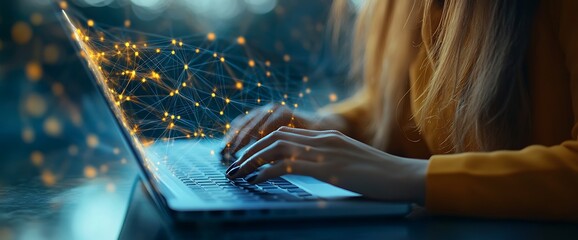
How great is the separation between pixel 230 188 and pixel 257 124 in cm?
31

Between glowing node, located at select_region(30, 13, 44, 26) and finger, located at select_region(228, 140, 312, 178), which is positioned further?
glowing node, located at select_region(30, 13, 44, 26)

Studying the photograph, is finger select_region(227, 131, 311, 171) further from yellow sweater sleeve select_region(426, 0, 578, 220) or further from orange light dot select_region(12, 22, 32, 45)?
orange light dot select_region(12, 22, 32, 45)

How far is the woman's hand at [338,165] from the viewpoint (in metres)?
0.63

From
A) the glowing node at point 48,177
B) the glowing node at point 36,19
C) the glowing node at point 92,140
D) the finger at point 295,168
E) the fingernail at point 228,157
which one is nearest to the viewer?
the finger at point 295,168

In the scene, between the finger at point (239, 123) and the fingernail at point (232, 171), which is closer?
the fingernail at point (232, 171)

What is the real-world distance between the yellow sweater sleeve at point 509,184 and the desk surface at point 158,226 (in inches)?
0.5

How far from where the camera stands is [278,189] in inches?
27.8

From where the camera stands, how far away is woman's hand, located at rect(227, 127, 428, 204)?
2.05ft

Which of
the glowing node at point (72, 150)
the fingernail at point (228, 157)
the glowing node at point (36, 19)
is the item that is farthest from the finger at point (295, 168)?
the glowing node at point (36, 19)

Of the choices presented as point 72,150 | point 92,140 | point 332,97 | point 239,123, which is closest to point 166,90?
point 239,123

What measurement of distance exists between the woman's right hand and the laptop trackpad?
0.19 m

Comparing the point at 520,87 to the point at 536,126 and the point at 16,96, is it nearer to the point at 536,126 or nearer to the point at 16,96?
the point at 536,126

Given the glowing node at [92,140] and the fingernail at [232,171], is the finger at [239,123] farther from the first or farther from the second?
the glowing node at [92,140]

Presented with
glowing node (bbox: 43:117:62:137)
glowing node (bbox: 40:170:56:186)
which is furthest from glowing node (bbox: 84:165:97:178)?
glowing node (bbox: 43:117:62:137)
